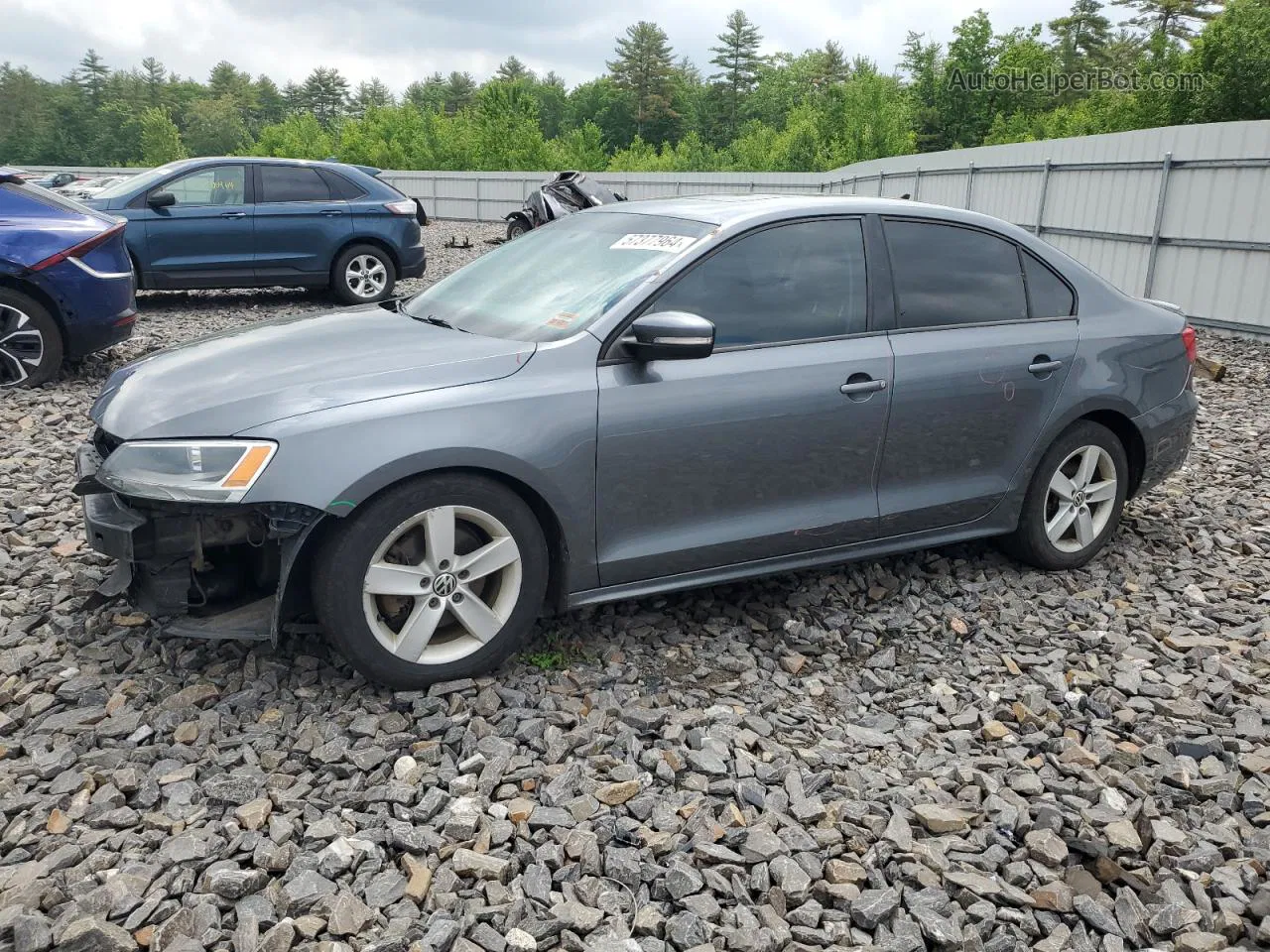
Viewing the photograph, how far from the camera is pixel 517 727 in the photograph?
3.43m

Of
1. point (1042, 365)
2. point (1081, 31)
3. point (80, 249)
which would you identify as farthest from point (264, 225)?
point (1081, 31)

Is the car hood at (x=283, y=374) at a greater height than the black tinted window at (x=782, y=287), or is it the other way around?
the black tinted window at (x=782, y=287)

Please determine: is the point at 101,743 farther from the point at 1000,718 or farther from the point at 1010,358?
the point at 1010,358

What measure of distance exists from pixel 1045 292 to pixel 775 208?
1.37 metres

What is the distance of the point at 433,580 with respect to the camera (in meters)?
3.47

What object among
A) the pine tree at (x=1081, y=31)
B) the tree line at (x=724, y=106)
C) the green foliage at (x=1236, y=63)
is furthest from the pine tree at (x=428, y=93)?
the green foliage at (x=1236, y=63)

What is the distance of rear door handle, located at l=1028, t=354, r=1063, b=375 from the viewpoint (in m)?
4.50

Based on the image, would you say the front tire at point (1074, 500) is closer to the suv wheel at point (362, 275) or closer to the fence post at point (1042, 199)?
the suv wheel at point (362, 275)

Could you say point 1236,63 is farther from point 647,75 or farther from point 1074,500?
point 647,75

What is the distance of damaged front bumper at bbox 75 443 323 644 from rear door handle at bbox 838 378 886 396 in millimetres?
1970

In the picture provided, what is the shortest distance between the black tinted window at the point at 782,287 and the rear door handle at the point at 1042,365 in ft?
2.74

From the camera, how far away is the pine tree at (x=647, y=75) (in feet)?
297

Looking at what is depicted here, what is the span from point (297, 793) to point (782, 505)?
197 centimetres

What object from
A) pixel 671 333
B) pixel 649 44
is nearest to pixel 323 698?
pixel 671 333
